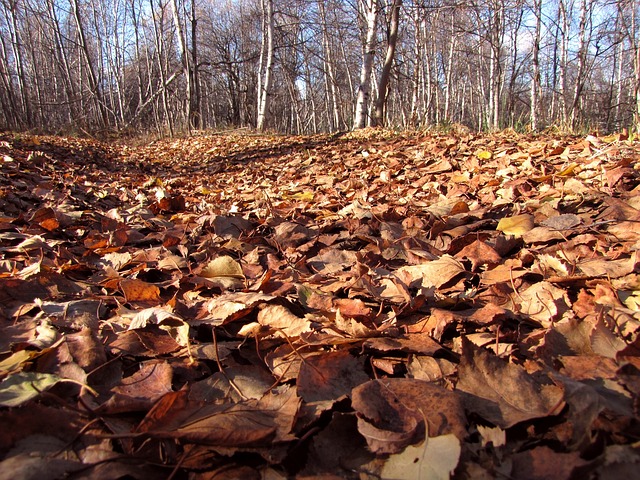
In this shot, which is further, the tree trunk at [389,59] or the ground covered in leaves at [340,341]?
the tree trunk at [389,59]

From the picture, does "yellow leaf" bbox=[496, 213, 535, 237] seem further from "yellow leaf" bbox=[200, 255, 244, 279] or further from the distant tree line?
the distant tree line

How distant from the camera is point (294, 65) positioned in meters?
18.9

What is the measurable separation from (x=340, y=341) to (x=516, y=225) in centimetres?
105

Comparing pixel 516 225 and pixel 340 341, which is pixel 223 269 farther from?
pixel 516 225

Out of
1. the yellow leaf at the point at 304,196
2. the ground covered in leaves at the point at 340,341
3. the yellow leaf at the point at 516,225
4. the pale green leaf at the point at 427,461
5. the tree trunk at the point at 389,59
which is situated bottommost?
the pale green leaf at the point at 427,461

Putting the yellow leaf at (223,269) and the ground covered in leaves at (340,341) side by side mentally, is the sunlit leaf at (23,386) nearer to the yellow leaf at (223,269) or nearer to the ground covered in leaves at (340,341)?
the ground covered in leaves at (340,341)

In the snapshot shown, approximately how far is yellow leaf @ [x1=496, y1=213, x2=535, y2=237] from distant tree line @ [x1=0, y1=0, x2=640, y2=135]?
23.8ft

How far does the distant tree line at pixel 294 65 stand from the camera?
10.4m

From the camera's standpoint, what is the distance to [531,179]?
2318 mm

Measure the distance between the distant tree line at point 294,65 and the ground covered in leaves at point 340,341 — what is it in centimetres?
729

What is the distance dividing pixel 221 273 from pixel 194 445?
895 mm

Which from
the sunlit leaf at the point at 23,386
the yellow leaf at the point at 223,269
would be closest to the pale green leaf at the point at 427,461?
the sunlit leaf at the point at 23,386

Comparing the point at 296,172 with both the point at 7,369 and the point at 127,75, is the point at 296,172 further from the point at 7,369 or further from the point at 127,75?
the point at 127,75

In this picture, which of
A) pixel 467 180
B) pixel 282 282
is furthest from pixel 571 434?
pixel 467 180
